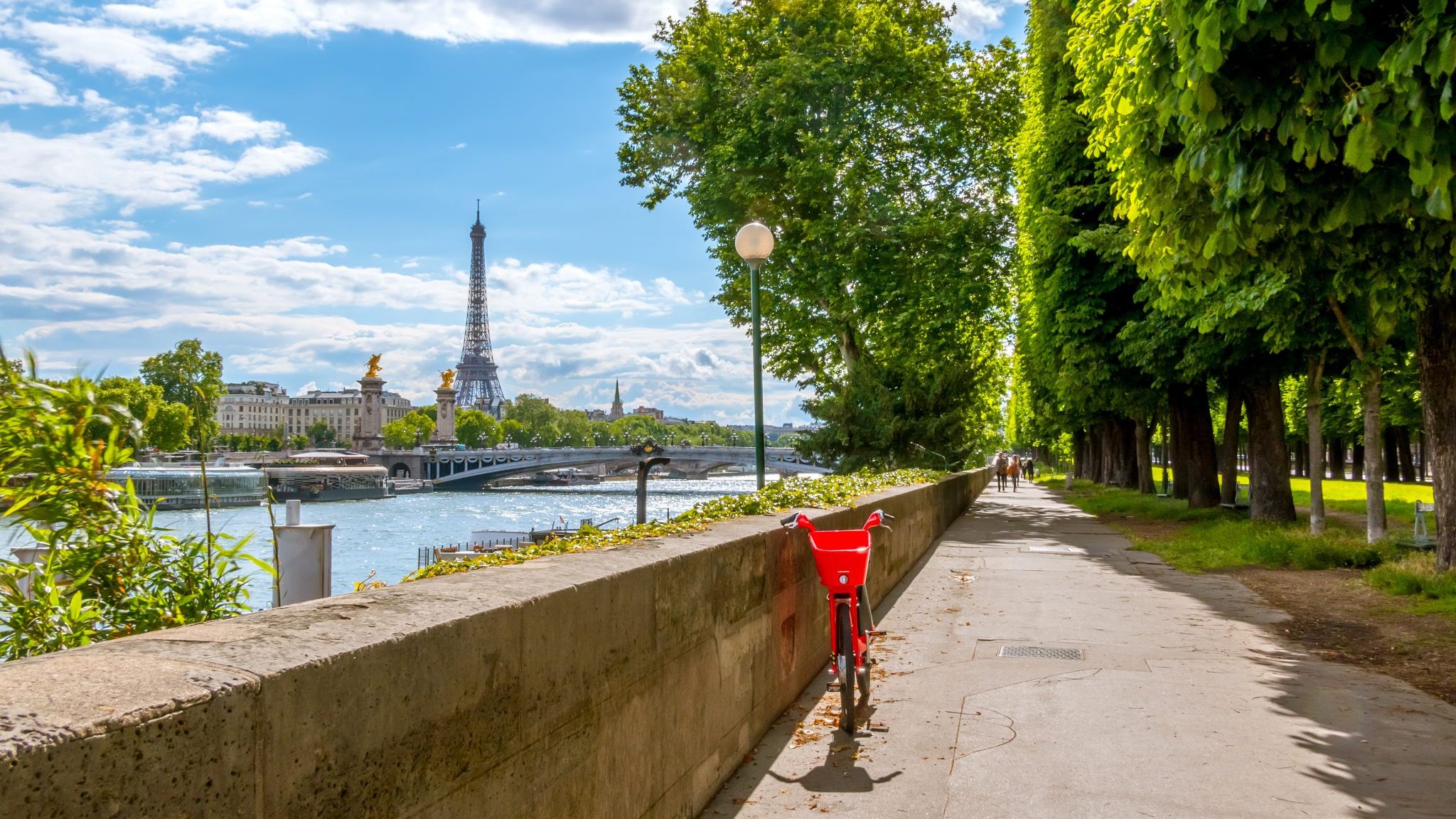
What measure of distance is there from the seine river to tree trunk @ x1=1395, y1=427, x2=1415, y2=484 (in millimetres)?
31075

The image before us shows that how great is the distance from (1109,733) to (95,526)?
16.6ft

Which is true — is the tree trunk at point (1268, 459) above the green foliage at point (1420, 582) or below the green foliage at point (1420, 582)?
above

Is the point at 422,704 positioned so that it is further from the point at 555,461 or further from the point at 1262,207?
the point at 555,461

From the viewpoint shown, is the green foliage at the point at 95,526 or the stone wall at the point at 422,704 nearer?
the stone wall at the point at 422,704

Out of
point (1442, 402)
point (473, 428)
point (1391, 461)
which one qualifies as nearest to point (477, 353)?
point (473, 428)

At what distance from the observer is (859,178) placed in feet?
91.6

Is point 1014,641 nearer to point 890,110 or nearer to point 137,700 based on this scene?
point 137,700

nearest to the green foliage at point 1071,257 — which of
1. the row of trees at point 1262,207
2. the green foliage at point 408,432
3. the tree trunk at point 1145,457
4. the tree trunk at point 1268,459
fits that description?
the row of trees at point 1262,207

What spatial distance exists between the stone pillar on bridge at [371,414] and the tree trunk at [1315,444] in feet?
342

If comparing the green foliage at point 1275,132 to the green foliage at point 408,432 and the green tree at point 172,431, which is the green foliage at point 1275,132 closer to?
the green tree at point 172,431

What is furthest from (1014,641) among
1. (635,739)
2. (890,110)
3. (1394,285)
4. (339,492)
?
(339,492)

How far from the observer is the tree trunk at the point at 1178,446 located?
24984 millimetres

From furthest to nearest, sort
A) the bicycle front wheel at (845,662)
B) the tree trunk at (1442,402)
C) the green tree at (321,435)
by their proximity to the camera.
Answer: the green tree at (321,435), the tree trunk at (1442,402), the bicycle front wheel at (845,662)

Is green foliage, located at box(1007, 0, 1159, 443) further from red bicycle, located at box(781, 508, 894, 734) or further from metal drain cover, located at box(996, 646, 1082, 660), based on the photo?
red bicycle, located at box(781, 508, 894, 734)
